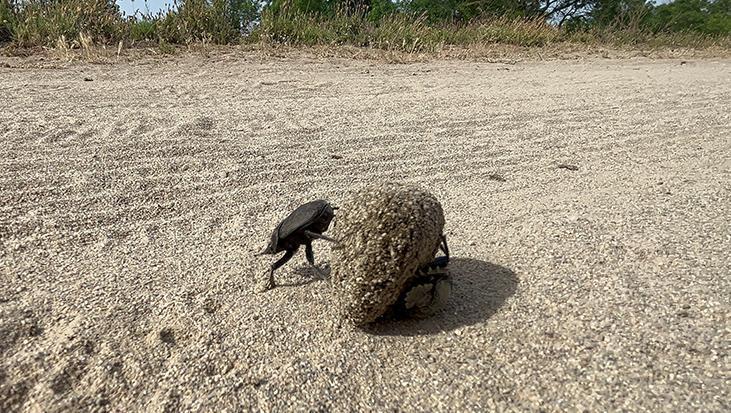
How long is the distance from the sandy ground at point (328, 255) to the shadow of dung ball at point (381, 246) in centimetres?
20

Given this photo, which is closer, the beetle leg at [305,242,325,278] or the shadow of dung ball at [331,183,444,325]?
the shadow of dung ball at [331,183,444,325]

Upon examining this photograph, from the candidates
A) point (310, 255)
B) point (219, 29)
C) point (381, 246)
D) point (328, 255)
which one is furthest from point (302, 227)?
point (219, 29)

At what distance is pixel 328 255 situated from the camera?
9.62 feet

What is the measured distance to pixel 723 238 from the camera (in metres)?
2.94

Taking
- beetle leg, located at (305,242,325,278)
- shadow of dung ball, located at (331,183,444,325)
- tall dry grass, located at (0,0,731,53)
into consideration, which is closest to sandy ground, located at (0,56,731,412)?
beetle leg, located at (305,242,325,278)

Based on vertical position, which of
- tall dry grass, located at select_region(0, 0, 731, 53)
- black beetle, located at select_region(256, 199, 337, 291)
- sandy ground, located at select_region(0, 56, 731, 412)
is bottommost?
sandy ground, located at select_region(0, 56, 731, 412)

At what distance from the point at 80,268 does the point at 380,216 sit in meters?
1.53

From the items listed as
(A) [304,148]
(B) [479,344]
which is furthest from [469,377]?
(A) [304,148]

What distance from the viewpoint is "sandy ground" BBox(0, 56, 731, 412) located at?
6.32ft

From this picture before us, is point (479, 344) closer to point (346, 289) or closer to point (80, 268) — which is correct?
point (346, 289)

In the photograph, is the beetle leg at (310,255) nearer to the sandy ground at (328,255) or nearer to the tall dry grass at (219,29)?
the sandy ground at (328,255)

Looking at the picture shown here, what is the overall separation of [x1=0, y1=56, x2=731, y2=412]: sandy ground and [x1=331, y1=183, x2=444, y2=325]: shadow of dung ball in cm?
20

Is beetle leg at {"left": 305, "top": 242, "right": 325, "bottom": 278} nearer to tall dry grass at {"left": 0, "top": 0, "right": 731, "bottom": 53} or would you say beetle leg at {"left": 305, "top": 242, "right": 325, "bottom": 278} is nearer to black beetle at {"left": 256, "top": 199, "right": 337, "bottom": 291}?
black beetle at {"left": 256, "top": 199, "right": 337, "bottom": 291}

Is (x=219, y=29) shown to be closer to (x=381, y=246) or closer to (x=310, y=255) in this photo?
(x=310, y=255)
